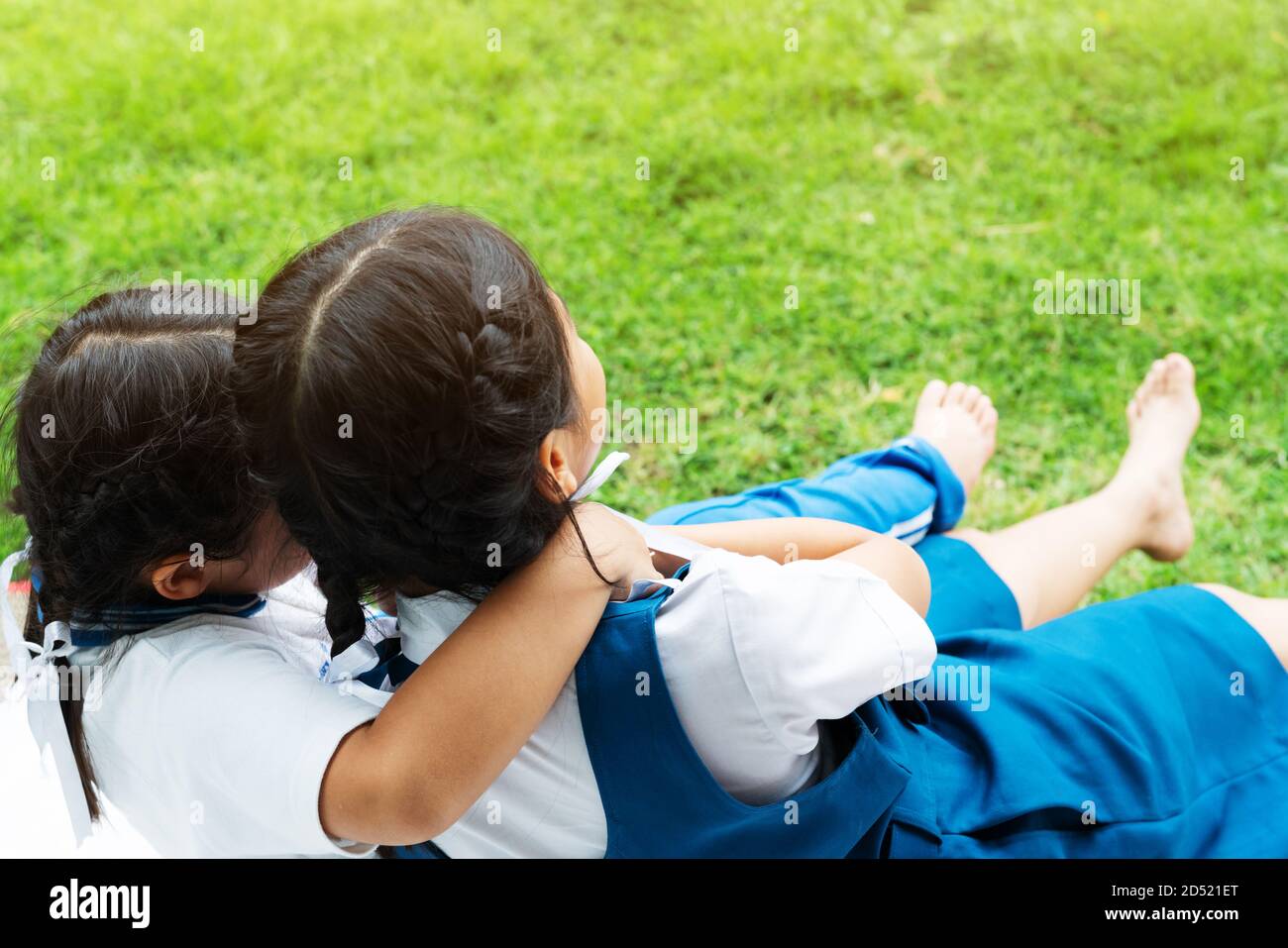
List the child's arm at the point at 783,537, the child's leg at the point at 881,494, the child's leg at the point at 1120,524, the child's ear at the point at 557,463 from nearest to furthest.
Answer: the child's ear at the point at 557,463, the child's arm at the point at 783,537, the child's leg at the point at 881,494, the child's leg at the point at 1120,524

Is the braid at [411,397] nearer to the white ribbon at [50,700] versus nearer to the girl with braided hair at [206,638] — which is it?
the girl with braided hair at [206,638]

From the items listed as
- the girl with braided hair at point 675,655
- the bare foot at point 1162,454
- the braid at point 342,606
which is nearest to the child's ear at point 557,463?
the girl with braided hair at point 675,655

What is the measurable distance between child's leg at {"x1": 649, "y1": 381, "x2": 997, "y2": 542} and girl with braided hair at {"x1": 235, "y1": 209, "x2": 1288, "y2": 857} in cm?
28

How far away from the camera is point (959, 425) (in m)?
2.74

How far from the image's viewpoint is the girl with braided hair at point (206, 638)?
1333 millimetres

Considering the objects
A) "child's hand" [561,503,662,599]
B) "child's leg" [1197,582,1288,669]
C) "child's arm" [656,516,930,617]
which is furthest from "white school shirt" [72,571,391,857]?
"child's leg" [1197,582,1288,669]

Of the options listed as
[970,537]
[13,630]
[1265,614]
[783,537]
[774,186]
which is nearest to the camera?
[13,630]

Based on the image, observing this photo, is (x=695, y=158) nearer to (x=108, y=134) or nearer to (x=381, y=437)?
(x=108, y=134)

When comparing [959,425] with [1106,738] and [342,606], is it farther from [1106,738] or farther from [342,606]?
[342,606]

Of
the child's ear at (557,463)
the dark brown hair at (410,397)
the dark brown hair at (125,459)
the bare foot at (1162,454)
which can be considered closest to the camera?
the dark brown hair at (410,397)

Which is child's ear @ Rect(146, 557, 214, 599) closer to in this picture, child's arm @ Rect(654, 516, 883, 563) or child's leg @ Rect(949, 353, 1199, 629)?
child's arm @ Rect(654, 516, 883, 563)

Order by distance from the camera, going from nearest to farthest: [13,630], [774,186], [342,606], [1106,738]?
[342,606], [13,630], [1106,738], [774,186]

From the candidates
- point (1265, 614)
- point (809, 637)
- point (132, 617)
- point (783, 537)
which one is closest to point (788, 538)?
point (783, 537)

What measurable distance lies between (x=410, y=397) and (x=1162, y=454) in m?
1.99
